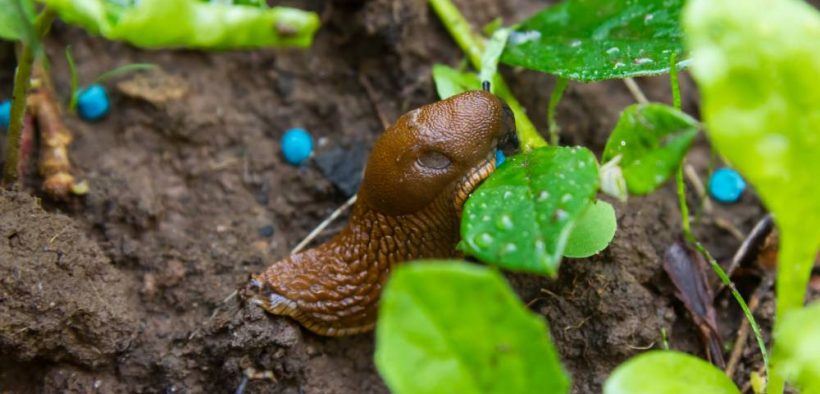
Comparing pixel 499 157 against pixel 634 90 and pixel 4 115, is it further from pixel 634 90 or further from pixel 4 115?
pixel 4 115

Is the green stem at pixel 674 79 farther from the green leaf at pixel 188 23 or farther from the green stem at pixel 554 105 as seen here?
the green leaf at pixel 188 23

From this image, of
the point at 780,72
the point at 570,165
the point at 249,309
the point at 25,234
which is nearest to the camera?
the point at 780,72

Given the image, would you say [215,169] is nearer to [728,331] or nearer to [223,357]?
[223,357]

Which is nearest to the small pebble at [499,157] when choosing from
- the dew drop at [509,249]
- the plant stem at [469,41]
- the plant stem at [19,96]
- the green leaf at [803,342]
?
the plant stem at [469,41]

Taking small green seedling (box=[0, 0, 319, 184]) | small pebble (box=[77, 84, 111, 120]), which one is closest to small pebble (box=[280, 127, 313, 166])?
small pebble (box=[77, 84, 111, 120])

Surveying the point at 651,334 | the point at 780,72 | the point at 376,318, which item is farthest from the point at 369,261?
the point at 780,72
